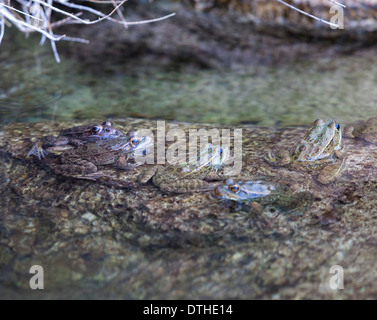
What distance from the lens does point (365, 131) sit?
4.32 metres

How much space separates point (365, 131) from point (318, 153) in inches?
33.6

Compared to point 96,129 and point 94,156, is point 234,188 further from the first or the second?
point 96,129

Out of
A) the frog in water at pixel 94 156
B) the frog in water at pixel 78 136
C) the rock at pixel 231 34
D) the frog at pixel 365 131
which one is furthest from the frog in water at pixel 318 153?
the rock at pixel 231 34

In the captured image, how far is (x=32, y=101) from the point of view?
5.87m

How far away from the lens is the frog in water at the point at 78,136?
4.16m

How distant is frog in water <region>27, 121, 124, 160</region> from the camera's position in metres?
4.16

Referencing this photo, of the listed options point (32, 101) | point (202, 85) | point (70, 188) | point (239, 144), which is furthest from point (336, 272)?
point (32, 101)

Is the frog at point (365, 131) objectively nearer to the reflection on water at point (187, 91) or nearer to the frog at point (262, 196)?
the reflection on water at point (187, 91)

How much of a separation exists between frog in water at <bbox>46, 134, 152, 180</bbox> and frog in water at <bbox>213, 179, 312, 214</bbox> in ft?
3.52

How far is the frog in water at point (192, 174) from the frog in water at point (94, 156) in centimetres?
34

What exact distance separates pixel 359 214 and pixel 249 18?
19.2ft

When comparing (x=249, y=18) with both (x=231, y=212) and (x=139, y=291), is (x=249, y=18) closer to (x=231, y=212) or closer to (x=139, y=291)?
(x=231, y=212)

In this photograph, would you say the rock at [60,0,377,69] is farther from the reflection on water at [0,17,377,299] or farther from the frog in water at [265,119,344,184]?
the frog in water at [265,119,344,184]

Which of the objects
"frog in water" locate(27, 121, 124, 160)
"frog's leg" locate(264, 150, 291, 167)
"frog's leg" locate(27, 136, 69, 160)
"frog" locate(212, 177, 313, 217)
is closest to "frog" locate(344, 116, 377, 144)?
"frog's leg" locate(264, 150, 291, 167)
